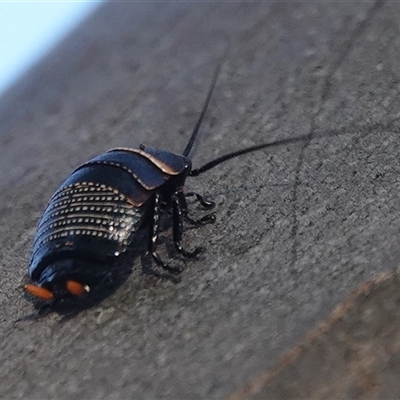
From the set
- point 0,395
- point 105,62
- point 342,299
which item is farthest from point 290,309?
point 105,62

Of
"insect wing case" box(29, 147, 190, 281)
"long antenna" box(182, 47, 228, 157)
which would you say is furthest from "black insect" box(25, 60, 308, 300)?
"long antenna" box(182, 47, 228, 157)

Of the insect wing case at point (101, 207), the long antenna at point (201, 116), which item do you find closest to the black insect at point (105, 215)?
the insect wing case at point (101, 207)

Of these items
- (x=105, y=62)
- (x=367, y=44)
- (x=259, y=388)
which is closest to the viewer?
(x=259, y=388)

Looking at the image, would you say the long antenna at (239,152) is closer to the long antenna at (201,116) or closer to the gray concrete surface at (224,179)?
the gray concrete surface at (224,179)

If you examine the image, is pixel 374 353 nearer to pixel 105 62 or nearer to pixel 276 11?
pixel 276 11

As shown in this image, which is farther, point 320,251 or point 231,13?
point 231,13

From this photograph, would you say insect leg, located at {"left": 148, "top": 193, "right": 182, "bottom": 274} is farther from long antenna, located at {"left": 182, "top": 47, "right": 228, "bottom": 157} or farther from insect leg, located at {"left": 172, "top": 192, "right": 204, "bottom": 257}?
long antenna, located at {"left": 182, "top": 47, "right": 228, "bottom": 157}
